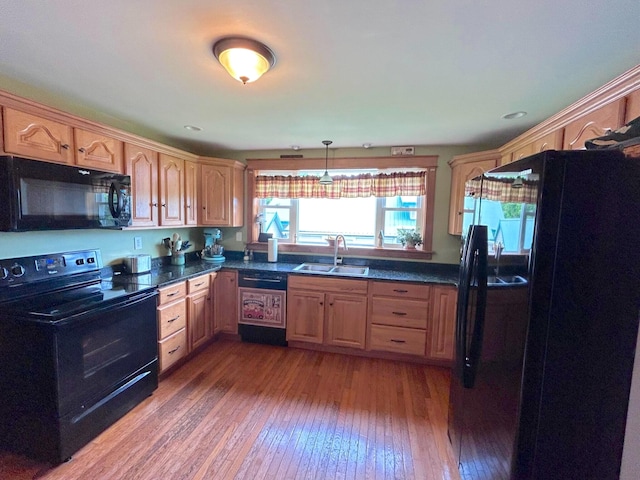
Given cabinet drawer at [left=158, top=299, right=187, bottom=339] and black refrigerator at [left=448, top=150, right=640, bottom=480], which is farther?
cabinet drawer at [left=158, top=299, right=187, bottom=339]

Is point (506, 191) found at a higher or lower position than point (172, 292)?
→ higher

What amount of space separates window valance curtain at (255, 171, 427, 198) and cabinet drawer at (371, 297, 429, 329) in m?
1.22

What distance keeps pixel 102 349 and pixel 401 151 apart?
3.17 m

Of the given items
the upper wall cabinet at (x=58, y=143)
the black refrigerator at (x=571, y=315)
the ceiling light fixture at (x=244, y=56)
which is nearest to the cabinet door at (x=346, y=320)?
the black refrigerator at (x=571, y=315)

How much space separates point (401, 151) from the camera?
3.25 m

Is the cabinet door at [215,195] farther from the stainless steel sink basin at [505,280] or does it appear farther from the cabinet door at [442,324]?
the stainless steel sink basin at [505,280]

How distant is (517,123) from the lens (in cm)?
240

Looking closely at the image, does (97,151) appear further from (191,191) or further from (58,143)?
(191,191)

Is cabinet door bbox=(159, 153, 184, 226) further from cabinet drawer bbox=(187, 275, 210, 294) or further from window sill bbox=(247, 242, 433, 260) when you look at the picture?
window sill bbox=(247, 242, 433, 260)

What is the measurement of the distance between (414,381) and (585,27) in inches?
101

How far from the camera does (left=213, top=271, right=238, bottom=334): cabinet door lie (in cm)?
320

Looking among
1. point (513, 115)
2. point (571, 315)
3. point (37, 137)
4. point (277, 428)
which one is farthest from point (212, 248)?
point (571, 315)

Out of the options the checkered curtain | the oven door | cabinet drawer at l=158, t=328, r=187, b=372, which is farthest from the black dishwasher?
the checkered curtain

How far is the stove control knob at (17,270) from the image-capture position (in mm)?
1808
